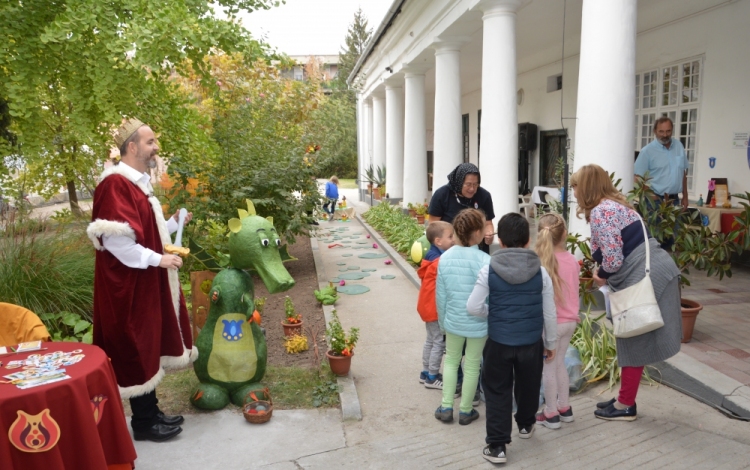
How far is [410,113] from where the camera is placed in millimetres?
14461

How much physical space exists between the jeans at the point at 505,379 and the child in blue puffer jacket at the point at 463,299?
0.29 meters

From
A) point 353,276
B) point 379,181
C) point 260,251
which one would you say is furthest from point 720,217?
point 379,181

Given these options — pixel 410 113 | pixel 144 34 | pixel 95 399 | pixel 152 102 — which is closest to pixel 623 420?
pixel 95 399

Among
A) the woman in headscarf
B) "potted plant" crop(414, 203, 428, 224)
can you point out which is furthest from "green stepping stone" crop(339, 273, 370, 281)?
"potted plant" crop(414, 203, 428, 224)

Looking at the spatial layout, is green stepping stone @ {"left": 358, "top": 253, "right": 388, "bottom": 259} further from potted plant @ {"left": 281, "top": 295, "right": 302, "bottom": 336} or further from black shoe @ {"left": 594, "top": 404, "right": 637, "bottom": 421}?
black shoe @ {"left": 594, "top": 404, "right": 637, "bottom": 421}

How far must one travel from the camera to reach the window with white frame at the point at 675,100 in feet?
32.3

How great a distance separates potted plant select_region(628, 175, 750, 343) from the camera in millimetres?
5023

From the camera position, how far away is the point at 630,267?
147 inches

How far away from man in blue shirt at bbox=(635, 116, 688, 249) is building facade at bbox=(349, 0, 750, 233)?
0.44 metres

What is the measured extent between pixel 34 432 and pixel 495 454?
256 cm

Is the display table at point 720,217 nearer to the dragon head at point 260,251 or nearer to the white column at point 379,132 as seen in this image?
the dragon head at point 260,251

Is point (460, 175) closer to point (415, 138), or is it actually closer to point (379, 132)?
point (415, 138)

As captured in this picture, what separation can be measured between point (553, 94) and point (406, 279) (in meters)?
8.55

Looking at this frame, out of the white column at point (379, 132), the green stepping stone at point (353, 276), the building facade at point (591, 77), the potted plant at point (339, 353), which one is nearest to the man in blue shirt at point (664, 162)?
the building facade at point (591, 77)
